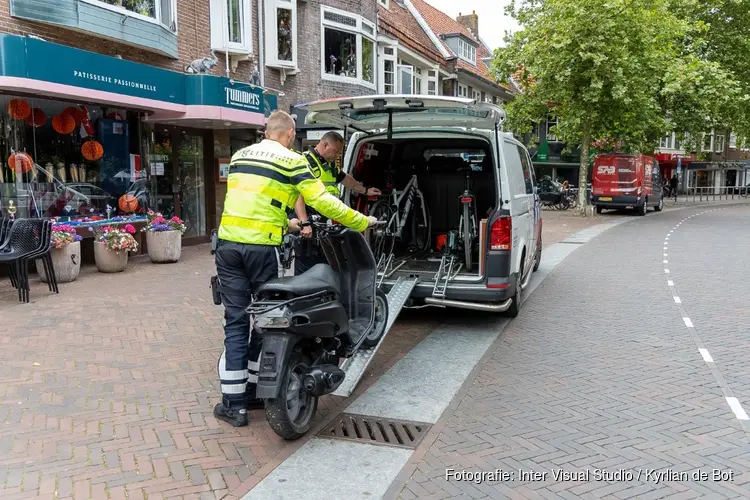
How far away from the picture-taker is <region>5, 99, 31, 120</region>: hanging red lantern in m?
9.38

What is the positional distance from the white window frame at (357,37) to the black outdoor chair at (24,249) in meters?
10.5

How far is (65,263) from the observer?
8836 mm

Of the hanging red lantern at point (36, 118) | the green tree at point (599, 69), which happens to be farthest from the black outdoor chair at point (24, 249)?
the green tree at point (599, 69)

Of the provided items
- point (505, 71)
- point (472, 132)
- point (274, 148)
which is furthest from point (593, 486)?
point (505, 71)

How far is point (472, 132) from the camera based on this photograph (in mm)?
6457

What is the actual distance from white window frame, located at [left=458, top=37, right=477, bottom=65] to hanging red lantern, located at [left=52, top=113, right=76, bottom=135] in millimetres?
25240

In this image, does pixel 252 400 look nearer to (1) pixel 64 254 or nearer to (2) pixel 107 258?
(1) pixel 64 254

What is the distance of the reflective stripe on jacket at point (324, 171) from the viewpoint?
19.1 ft

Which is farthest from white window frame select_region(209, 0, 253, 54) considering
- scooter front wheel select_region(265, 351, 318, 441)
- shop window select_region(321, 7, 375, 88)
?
scooter front wheel select_region(265, 351, 318, 441)

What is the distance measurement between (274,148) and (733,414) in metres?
3.55

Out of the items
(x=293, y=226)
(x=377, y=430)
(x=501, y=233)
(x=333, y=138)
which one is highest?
(x=333, y=138)

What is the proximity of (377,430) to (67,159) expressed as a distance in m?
8.61

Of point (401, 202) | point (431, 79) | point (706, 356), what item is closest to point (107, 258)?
point (401, 202)

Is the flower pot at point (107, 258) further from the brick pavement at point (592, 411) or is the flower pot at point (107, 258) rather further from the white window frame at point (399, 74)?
the white window frame at point (399, 74)
